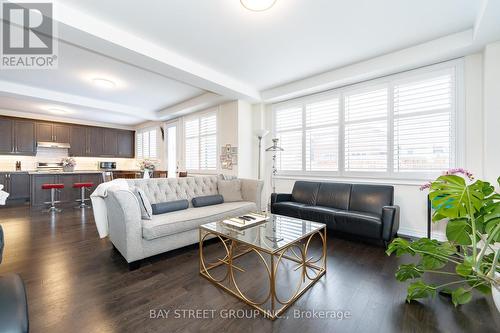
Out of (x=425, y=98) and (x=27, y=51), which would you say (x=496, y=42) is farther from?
(x=27, y=51)

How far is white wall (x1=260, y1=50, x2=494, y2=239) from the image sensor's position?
2.58 meters

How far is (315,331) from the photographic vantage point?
1.45 meters

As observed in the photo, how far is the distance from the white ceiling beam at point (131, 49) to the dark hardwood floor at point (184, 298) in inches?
103

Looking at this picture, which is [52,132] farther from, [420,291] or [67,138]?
[420,291]

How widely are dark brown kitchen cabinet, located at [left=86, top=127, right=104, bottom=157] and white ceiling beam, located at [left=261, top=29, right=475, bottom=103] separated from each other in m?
6.65

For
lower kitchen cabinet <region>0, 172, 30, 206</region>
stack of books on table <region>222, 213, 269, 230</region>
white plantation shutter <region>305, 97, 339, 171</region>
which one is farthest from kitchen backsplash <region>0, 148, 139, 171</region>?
stack of books on table <region>222, 213, 269, 230</region>

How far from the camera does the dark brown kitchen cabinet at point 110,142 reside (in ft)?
25.3

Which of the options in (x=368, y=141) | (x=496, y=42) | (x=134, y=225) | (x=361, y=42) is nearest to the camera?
(x=134, y=225)

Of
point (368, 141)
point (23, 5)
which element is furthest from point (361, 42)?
point (23, 5)

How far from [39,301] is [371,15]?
4.25 metres

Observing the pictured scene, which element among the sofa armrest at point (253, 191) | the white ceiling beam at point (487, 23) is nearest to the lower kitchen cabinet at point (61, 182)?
the sofa armrest at point (253, 191)

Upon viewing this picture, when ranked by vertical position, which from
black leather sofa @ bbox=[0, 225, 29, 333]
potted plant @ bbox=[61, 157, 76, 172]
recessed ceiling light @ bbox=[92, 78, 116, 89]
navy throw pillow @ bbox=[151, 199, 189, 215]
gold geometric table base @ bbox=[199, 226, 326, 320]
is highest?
recessed ceiling light @ bbox=[92, 78, 116, 89]

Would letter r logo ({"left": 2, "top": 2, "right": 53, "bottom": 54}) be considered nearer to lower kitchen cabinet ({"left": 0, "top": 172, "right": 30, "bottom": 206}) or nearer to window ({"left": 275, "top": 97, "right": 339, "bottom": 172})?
window ({"left": 275, "top": 97, "right": 339, "bottom": 172})

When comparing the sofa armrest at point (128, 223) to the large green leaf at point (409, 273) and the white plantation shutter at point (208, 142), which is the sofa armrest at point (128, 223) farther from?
the white plantation shutter at point (208, 142)
